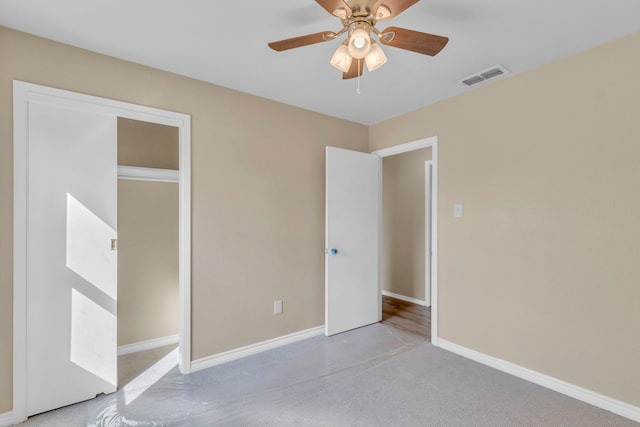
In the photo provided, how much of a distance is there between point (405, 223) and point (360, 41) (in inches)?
145

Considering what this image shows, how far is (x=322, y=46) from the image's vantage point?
2.16m

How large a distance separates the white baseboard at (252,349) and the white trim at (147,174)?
1723mm

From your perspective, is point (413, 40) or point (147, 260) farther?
point (147, 260)

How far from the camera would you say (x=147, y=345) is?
302 centimetres

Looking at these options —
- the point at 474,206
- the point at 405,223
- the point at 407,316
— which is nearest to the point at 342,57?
the point at 474,206

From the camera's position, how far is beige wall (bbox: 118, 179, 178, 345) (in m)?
2.94

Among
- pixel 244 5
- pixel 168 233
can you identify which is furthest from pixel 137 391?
pixel 244 5

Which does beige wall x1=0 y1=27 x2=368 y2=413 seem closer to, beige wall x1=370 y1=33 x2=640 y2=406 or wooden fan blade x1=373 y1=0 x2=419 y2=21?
beige wall x1=370 y1=33 x2=640 y2=406

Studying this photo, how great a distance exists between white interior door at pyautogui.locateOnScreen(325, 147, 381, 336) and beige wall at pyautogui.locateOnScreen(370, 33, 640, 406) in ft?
2.76

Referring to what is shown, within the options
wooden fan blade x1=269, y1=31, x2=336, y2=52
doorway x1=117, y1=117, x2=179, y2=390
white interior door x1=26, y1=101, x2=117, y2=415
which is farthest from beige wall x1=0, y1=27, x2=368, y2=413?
wooden fan blade x1=269, y1=31, x2=336, y2=52

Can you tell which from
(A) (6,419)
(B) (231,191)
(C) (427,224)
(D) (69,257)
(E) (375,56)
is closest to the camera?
(E) (375,56)

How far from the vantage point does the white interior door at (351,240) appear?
10.9 feet

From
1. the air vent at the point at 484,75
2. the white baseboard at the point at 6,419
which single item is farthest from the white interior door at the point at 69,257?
the air vent at the point at 484,75

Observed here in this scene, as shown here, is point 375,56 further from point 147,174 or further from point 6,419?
point 6,419
